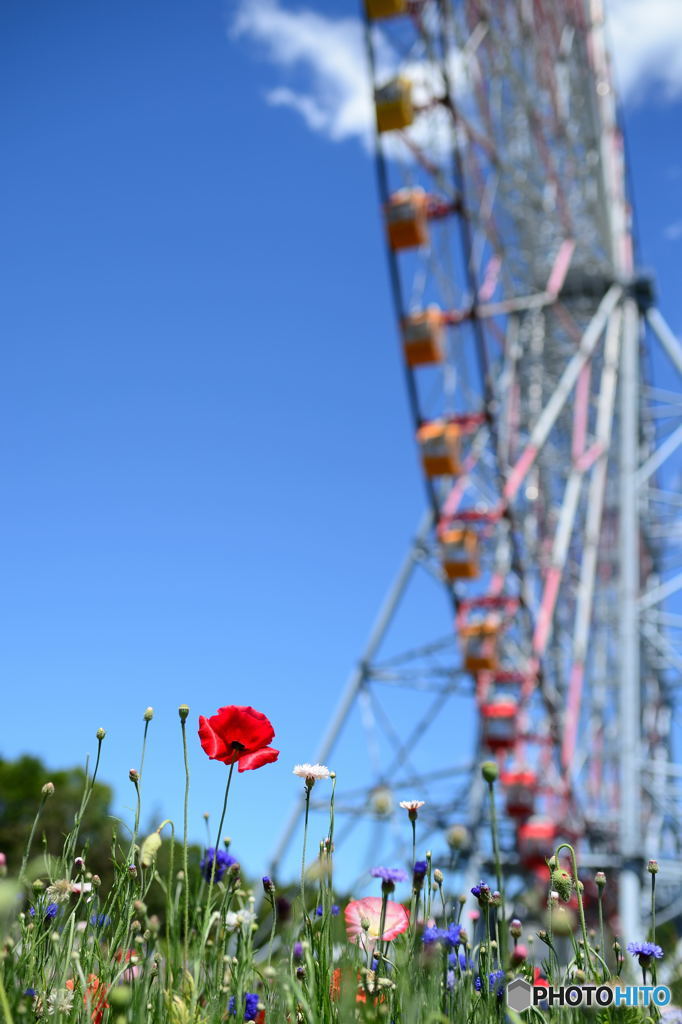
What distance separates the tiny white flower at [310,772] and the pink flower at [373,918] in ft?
0.92

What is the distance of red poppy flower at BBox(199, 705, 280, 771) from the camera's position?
1.44 m

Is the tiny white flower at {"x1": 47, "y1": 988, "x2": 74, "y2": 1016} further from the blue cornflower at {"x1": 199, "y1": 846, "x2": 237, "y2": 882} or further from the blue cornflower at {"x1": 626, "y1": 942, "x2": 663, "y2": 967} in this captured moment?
the blue cornflower at {"x1": 626, "y1": 942, "x2": 663, "y2": 967}

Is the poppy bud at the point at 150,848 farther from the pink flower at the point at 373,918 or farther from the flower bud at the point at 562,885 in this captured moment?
the flower bud at the point at 562,885

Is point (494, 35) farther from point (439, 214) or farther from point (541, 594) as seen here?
point (541, 594)

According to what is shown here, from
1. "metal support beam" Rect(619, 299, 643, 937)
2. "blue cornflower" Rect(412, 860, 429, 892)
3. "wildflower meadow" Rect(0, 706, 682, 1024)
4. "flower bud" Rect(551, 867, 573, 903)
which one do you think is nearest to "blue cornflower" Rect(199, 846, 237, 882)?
"wildflower meadow" Rect(0, 706, 682, 1024)

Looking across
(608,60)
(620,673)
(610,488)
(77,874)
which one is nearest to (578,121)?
(608,60)

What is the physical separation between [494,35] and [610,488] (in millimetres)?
7259

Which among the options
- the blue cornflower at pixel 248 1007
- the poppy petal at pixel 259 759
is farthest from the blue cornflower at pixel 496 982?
the poppy petal at pixel 259 759

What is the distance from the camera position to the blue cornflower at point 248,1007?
4.41ft

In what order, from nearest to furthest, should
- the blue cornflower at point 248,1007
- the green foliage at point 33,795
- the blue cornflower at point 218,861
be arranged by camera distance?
1. the blue cornflower at point 248,1007
2. the blue cornflower at point 218,861
3. the green foliage at point 33,795

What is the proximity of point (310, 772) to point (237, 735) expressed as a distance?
0.44 feet

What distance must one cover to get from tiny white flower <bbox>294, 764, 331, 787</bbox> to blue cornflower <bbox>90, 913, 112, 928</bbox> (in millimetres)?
461

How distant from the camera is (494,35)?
46.1 feet

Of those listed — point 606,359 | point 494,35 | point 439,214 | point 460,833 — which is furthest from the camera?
point 606,359
